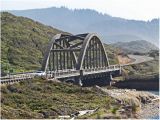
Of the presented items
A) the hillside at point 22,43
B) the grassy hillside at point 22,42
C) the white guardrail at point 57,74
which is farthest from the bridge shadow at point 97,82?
the grassy hillside at point 22,42

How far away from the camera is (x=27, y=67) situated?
441ft

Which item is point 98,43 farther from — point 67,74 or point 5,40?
point 5,40

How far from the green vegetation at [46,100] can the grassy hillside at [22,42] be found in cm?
4059

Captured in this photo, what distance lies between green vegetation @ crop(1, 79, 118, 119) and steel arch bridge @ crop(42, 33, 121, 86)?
11328 mm

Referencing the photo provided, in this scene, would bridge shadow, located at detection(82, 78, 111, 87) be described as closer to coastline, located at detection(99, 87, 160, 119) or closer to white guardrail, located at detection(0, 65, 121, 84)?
white guardrail, located at detection(0, 65, 121, 84)

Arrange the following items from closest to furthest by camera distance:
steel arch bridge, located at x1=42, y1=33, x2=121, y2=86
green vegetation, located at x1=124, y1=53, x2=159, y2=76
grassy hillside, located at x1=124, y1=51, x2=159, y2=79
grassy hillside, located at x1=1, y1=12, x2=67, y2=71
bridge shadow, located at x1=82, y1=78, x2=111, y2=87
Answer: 1. steel arch bridge, located at x1=42, y1=33, x2=121, y2=86
2. bridge shadow, located at x1=82, y1=78, x2=111, y2=87
3. grassy hillside, located at x1=1, y1=12, x2=67, y2=71
4. grassy hillside, located at x1=124, y1=51, x2=159, y2=79
5. green vegetation, located at x1=124, y1=53, x2=159, y2=76

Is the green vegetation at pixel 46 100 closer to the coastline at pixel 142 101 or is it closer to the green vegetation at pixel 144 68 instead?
the coastline at pixel 142 101

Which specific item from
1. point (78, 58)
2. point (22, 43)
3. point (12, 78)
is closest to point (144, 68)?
point (22, 43)

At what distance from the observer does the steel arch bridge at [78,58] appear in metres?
104

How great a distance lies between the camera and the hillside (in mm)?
138375

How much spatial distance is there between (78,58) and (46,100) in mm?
37131

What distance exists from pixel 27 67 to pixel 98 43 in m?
21.7

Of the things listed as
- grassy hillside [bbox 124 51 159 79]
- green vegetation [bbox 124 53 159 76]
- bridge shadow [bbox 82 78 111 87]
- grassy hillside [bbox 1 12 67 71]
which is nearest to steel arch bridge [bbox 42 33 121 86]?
bridge shadow [bbox 82 78 111 87]

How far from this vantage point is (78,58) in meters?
110
